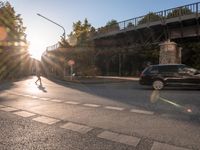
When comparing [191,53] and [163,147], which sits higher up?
[191,53]

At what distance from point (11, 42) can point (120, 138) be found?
165 feet

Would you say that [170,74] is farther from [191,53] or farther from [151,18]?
[191,53]

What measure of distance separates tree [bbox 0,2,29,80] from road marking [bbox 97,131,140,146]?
47.1m

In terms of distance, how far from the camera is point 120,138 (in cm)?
635

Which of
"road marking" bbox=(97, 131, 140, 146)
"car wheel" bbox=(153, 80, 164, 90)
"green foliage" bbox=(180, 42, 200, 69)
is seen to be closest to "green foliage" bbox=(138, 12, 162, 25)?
"car wheel" bbox=(153, 80, 164, 90)

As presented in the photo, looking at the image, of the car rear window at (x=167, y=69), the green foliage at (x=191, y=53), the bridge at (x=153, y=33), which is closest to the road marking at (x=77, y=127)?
the car rear window at (x=167, y=69)

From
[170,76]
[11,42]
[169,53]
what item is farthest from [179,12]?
[11,42]

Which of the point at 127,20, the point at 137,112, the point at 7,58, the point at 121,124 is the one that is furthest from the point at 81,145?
the point at 7,58

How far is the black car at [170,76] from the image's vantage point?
1958 centimetres

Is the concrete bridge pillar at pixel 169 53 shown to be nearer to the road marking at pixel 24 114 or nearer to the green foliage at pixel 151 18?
the green foliage at pixel 151 18

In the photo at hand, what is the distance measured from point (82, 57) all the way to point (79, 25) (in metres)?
29.8

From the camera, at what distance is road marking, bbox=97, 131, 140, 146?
6051 mm

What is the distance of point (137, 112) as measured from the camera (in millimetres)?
9789

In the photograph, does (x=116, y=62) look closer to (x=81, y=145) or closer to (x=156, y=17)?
(x=156, y=17)
